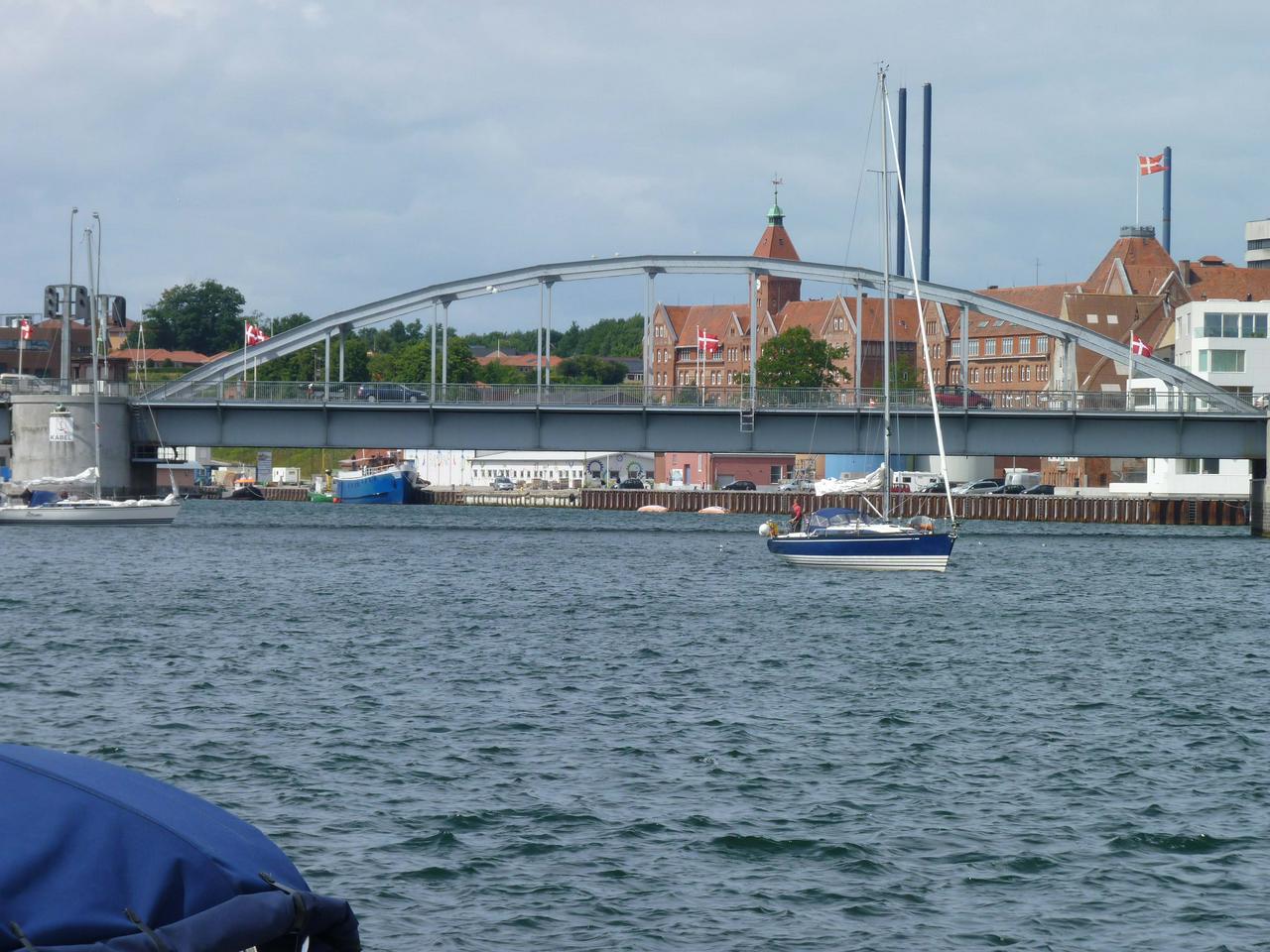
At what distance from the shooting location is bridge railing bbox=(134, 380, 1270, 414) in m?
79.4

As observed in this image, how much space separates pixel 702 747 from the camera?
23766mm

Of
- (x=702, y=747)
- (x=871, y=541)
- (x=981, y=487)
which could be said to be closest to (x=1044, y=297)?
(x=981, y=487)

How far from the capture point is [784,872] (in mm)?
16906

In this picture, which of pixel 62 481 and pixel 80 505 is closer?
pixel 62 481

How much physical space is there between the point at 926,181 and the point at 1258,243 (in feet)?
144

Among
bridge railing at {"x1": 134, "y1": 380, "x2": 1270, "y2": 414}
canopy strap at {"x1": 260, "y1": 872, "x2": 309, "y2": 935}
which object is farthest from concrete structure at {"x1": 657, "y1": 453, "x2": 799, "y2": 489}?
canopy strap at {"x1": 260, "y1": 872, "x2": 309, "y2": 935}

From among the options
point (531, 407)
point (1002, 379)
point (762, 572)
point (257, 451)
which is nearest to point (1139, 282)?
point (1002, 379)

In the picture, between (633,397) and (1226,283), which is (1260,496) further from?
(1226,283)

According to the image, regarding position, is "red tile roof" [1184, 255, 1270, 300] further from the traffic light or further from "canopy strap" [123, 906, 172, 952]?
"canopy strap" [123, 906, 172, 952]

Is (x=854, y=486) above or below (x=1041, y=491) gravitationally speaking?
above

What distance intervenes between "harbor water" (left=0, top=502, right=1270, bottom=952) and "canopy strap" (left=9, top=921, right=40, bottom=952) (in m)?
6.59

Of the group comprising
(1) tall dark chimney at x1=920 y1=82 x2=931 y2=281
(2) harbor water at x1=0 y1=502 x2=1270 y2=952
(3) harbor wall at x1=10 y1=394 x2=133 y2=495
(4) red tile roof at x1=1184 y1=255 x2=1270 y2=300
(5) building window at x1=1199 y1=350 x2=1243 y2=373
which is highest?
(1) tall dark chimney at x1=920 y1=82 x2=931 y2=281

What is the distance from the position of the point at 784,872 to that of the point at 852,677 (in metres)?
15.5

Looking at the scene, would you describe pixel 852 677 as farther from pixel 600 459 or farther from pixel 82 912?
pixel 600 459
